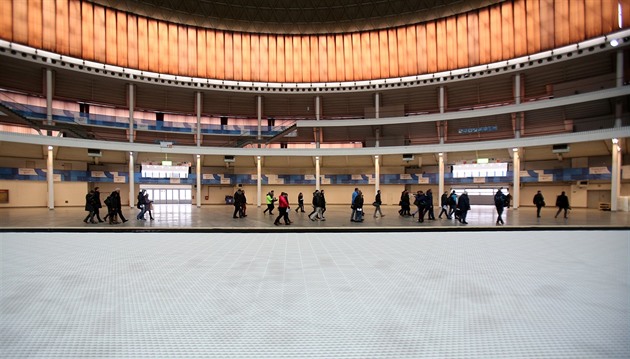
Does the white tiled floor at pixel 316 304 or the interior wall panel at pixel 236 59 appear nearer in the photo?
the white tiled floor at pixel 316 304

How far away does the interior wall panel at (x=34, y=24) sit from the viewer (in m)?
26.5

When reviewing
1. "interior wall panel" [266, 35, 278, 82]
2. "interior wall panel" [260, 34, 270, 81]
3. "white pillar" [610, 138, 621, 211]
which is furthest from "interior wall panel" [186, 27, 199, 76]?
"white pillar" [610, 138, 621, 211]

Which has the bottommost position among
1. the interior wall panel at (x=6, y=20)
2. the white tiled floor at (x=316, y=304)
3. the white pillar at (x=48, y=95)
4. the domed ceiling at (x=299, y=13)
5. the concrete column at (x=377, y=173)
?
the white tiled floor at (x=316, y=304)

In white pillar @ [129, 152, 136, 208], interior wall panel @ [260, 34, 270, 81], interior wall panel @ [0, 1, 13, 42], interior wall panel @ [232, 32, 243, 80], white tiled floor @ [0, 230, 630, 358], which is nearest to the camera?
white tiled floor @ [0, 230, 630, 358]

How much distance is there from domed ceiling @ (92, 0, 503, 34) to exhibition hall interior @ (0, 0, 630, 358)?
0.20 m

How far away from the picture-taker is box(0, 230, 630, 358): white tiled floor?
312 centimetres

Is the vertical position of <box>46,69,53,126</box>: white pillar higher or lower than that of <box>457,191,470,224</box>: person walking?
higher

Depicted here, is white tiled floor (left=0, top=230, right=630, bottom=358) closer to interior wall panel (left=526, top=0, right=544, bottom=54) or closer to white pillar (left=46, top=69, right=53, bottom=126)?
white pillar (left=46, top=69, right=53, bottom=126)

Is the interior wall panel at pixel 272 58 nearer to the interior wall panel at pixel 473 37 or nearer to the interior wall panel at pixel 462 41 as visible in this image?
the interior wall panel at pixel 462 41

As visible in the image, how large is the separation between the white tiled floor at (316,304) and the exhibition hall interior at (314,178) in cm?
4

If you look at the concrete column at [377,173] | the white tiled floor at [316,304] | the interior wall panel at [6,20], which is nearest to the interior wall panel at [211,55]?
the interior wall panel at [6,20]

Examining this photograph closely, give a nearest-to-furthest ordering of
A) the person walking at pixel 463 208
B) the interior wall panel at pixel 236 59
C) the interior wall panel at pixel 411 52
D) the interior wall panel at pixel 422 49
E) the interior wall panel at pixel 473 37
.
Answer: the person walking at pixel 463 208 → the interior wall panel at pixel 473 37 → the interior wall panel at pixel 422 49 → the interior wall panel at pixel 411 52 → the interior wall panel at pixel 236 59

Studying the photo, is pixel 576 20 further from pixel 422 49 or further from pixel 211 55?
pixel 211 55

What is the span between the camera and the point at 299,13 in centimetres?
3478
